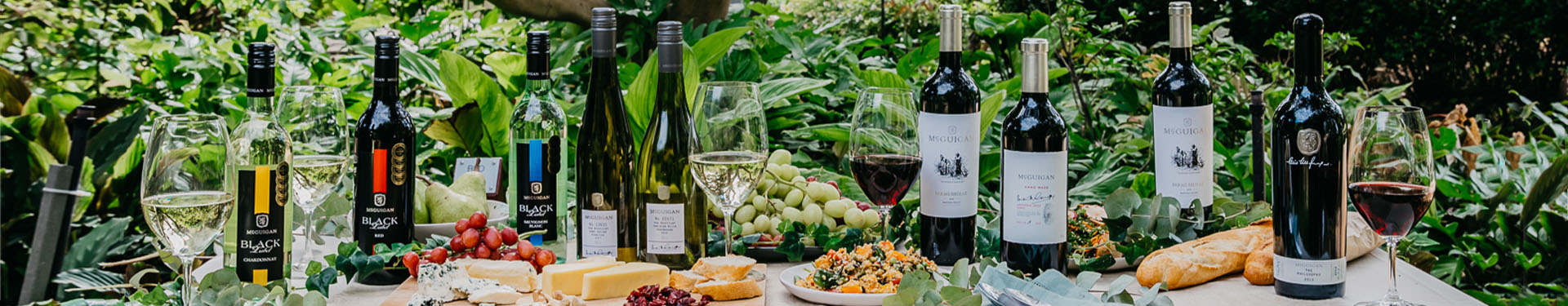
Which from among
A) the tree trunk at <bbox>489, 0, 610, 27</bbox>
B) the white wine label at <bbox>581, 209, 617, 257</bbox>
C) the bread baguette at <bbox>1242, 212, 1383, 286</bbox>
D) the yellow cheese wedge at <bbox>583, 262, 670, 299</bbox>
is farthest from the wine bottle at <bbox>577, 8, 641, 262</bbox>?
the tree trunk at <bbox>489, 0, 610, 27</bbox>

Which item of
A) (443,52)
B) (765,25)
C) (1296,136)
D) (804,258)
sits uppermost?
(765,25)

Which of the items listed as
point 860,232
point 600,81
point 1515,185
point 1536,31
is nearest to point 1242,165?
point 1515,185

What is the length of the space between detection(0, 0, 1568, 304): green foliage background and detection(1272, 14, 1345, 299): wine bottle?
0.40 m

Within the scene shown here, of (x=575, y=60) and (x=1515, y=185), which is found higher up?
(x=575, y=60)

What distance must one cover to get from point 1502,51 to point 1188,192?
423 cm

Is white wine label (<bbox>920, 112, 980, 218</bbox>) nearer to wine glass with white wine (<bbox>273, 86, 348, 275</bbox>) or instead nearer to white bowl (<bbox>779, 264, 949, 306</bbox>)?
white bowl (<bbox>779, 264, 949, 306</bbox>)

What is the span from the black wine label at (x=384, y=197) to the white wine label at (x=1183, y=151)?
786 millimetres

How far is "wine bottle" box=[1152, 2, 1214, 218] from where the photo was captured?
1.16 metres

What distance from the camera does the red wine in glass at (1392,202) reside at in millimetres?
959

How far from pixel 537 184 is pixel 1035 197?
528 mm

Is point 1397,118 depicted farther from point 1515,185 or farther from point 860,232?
point 1515,185

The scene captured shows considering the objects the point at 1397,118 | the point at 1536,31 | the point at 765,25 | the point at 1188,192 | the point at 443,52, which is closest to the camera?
the point at 1397,118

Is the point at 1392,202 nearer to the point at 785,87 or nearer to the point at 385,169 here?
the point at 385,169

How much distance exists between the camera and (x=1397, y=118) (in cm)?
96
